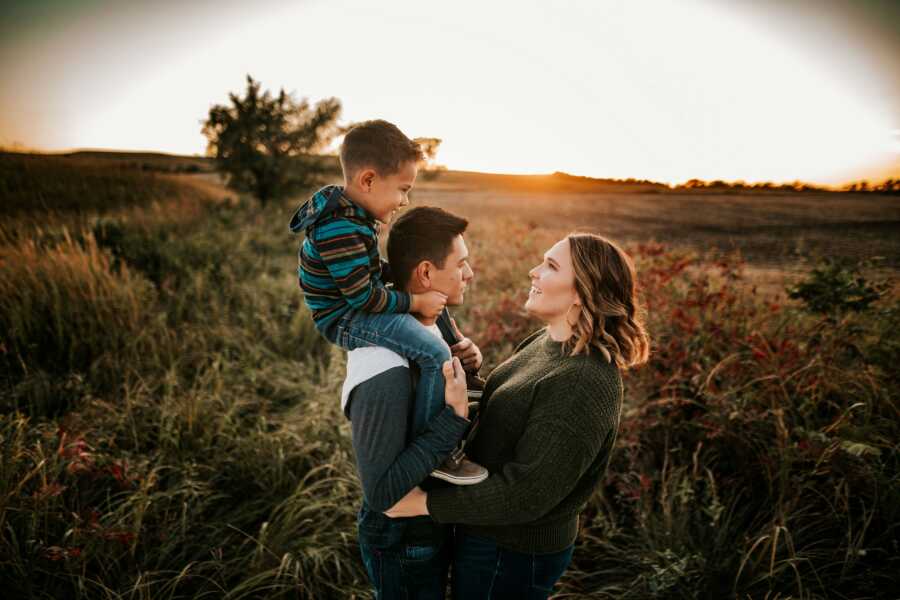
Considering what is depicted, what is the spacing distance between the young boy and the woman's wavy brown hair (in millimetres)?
507

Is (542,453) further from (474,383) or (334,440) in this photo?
(334,440)

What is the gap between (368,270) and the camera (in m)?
1.60

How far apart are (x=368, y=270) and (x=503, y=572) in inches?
48.6

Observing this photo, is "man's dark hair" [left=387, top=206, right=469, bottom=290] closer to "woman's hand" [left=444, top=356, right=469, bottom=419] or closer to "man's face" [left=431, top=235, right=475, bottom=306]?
"man's face" [left=431, top=235, right=475, bottom=306]

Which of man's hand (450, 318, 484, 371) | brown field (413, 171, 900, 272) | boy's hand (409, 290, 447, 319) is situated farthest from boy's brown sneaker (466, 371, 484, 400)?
brown field (413, 171, 900, 272)

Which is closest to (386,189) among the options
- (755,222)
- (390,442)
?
(390,442)

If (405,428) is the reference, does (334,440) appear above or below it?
below

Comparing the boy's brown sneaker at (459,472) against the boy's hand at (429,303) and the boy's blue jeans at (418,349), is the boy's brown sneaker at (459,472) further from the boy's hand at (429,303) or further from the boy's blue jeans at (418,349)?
the boy's hand at (429,303)

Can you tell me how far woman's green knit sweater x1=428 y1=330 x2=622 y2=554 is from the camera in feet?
4.28

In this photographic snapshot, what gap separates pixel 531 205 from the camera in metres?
17.9

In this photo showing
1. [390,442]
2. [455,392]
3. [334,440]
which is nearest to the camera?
[390,442]

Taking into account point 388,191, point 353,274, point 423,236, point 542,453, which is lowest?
point 542,453

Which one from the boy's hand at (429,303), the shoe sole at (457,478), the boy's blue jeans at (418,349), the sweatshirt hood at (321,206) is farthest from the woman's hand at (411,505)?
the sweatshirt hood at (321,206)

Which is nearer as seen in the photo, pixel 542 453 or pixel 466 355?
pixel 542 453
